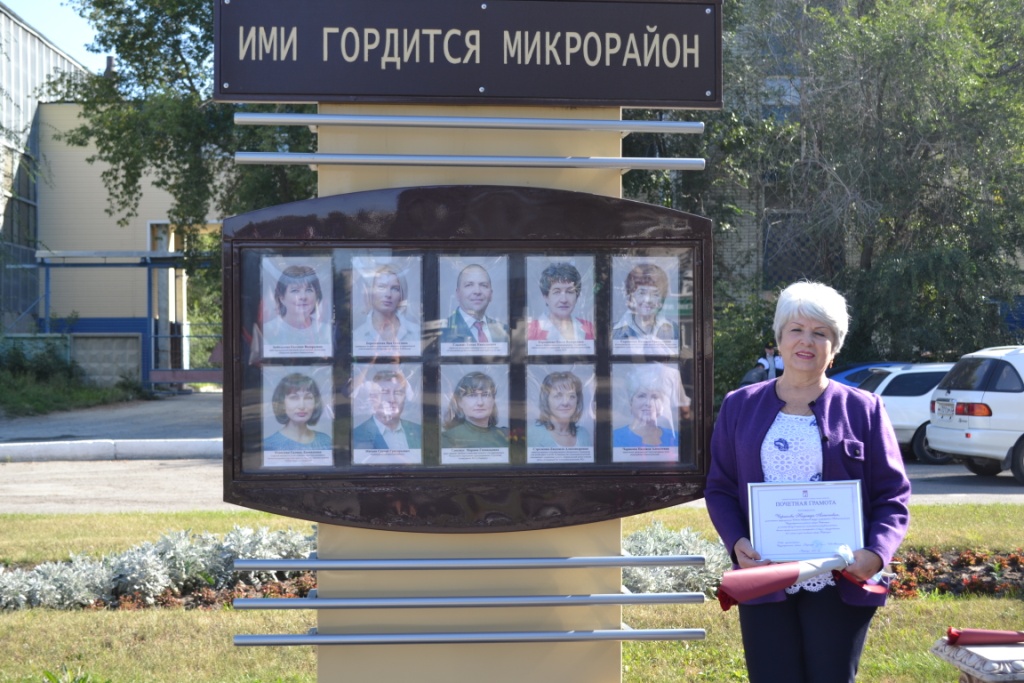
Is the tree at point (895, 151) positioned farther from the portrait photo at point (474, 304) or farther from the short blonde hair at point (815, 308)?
the short blonde hair at point (815, 308)

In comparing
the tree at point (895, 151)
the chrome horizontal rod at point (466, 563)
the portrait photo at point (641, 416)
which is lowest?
the chrome horizontal rod at point (466, 563)

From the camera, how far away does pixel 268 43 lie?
420 centimetres

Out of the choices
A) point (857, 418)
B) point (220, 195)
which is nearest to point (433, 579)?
point (857, 418)

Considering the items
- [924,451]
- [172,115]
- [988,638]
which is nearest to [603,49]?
[988,638]

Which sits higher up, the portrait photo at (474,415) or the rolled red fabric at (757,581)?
the portrait photo at (474,415)

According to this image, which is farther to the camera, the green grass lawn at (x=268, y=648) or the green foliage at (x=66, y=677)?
the green grass lawn at (x=268, y=648)

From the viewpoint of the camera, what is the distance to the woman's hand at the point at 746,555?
3.54m

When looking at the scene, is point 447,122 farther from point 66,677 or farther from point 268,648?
point 268,648

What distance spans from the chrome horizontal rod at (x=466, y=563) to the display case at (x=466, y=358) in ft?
0.44

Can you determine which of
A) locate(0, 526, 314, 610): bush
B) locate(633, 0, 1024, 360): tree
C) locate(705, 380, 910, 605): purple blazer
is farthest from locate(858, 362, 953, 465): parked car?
locate(705, 380, 910, 605): purple blazer

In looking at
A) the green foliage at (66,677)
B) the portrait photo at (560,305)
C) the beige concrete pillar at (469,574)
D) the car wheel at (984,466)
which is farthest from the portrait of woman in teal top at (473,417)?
the car wheel at (984,466)

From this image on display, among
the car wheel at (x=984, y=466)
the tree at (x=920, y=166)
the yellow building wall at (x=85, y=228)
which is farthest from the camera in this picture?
the yellow building wall at (x=85, y=228)

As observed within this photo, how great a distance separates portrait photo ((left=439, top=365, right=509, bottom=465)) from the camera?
4238 millimetres

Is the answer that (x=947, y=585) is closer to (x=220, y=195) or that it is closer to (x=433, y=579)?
(x=433, y=579)
